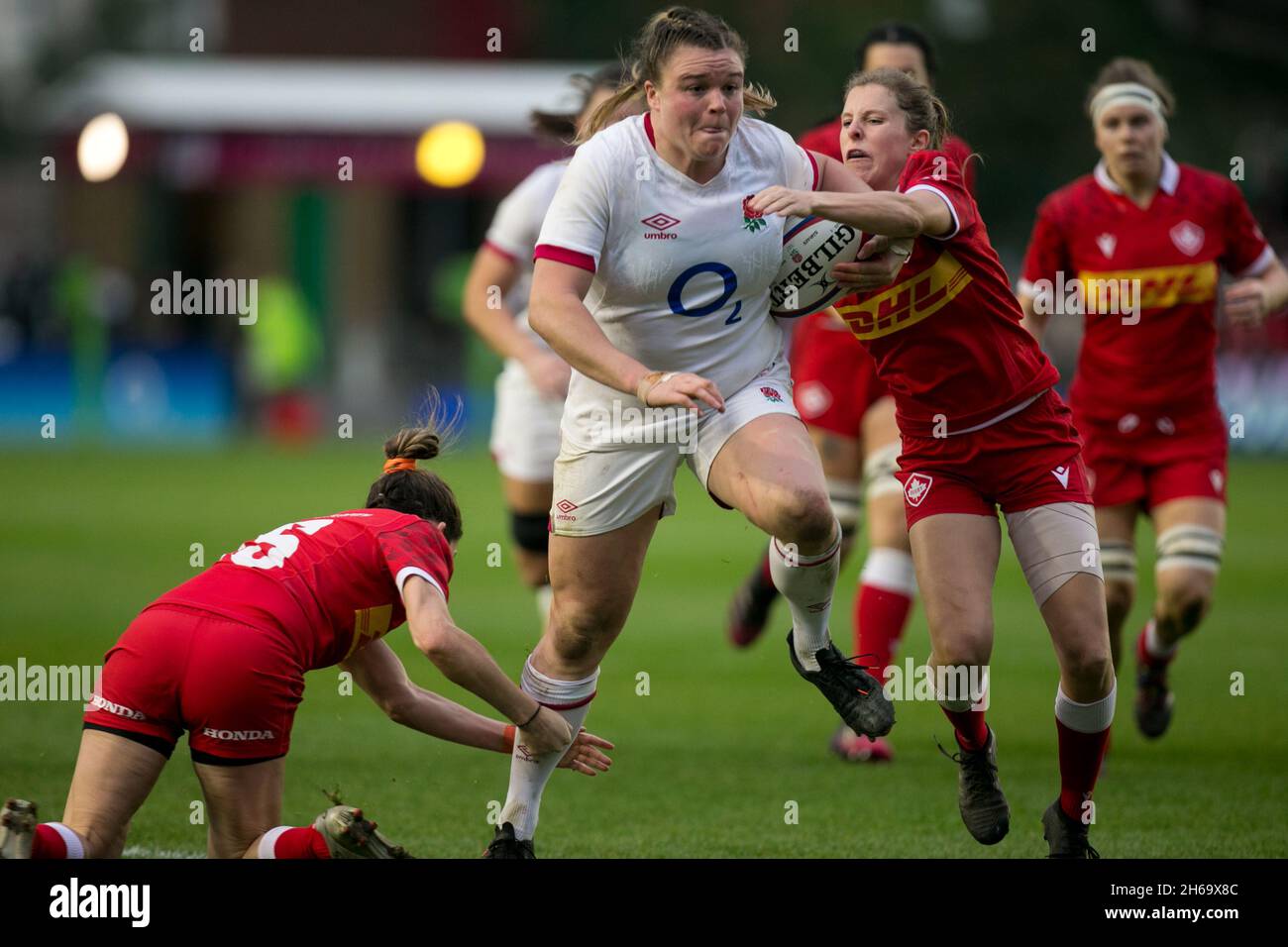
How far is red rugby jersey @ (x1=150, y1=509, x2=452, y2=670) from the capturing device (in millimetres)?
4762

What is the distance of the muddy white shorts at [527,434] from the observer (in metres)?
8.08

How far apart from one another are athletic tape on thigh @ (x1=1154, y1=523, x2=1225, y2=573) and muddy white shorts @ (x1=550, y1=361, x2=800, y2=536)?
Result: 2424 mm

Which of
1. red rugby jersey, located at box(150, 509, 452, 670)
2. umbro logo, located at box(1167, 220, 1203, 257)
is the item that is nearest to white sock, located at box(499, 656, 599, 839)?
red rugby jersey, located at box(150, 509, 452, 670)

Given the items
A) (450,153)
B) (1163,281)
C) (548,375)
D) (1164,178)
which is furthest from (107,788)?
(450,153)

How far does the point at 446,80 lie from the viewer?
2950 cm

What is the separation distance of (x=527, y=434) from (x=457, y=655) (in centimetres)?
357

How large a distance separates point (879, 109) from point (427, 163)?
2459cm

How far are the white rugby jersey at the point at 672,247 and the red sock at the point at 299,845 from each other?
1421 mm

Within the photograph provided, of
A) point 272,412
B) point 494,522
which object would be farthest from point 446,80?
point 494,522

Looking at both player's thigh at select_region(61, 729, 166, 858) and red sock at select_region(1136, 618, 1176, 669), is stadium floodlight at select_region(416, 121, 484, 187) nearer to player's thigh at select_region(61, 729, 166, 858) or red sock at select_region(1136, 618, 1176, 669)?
red sock at select_region(1136, 618, 1176, 669)

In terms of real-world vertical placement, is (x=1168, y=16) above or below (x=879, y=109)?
above
